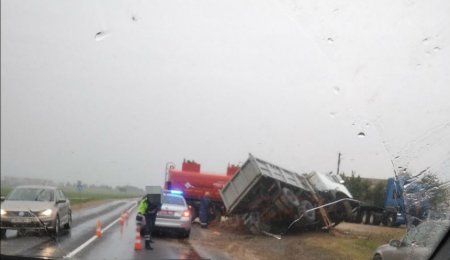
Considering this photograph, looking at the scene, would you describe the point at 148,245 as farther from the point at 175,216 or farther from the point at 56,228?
the point at 56,228

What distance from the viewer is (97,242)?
9578 mm

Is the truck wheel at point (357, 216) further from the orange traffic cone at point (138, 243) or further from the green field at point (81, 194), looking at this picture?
the orange traffic cone at point (138, 243)

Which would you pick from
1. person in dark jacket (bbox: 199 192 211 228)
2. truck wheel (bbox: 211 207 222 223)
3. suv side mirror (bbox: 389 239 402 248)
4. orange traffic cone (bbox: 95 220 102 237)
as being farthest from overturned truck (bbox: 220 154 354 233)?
orange traffic cone (bbox: 95 220 102 237)

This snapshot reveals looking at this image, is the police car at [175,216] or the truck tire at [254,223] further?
the police car at [175,216]

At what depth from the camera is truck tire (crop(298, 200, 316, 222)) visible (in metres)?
7.52

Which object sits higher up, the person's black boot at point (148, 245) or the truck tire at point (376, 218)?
the truck tire at point (376, 218)

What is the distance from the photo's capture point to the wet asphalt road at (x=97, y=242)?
782cm

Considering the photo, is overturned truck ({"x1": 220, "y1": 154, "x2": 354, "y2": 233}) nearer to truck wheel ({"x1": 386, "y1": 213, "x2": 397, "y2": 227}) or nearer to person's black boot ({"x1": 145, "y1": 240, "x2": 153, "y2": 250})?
truck wheel ({"x1": 386, "y1": 213, "x2": 397, "y2": 227})

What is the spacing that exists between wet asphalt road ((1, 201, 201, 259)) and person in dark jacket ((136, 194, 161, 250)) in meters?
0.21

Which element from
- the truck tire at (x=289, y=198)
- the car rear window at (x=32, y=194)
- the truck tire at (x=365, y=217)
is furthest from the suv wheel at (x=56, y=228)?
the truck tire at (x=365, y=217)

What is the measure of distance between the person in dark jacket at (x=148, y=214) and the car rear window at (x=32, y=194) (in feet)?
4.46

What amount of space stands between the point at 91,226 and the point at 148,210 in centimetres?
223

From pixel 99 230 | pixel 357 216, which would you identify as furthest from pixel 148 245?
pixel 357 216

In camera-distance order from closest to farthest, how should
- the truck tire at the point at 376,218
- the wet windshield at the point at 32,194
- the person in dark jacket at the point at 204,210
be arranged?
the truck tire at the point at 376,218 → the wet windshield at the point at 32,194 → the person in dark jacket at the point at 204,210
